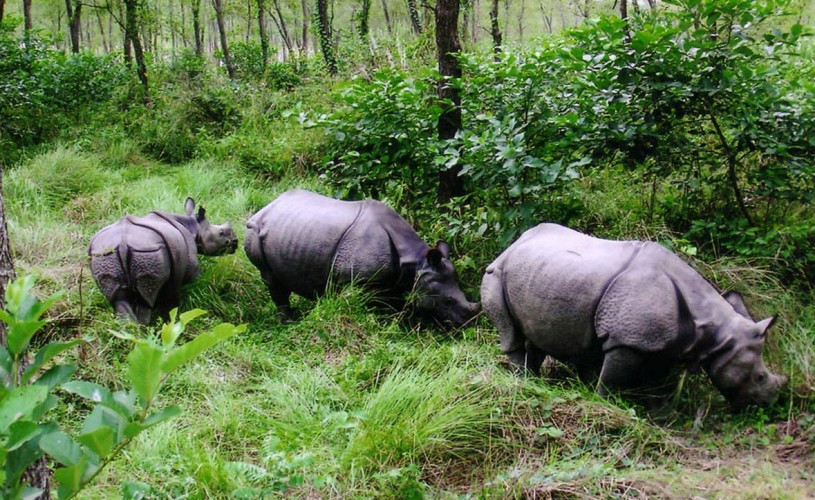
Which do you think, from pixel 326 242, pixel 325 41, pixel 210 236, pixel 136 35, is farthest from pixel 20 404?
pixel 325 41

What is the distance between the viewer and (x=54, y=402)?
1569 millimetres

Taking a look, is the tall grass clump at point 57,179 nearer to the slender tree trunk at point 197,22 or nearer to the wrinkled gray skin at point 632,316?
the wrinkled gray skin at point 632,316

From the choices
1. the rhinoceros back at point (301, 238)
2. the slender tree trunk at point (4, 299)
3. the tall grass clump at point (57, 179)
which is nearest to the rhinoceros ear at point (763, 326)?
the rhinoceros back at point (301, 238)

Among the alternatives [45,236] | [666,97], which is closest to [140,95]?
[45,236]

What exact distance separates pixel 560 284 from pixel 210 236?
3.88 meters

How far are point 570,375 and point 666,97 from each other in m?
2.36

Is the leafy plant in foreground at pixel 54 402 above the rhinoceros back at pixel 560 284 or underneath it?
above

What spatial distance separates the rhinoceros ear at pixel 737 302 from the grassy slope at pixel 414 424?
41cm

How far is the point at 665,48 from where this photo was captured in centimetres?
517

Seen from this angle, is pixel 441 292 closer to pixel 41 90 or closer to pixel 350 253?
pixel 350 253

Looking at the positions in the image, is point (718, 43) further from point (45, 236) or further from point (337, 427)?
→ point (45, 236)

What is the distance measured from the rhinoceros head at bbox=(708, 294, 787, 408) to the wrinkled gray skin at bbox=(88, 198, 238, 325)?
4260mm

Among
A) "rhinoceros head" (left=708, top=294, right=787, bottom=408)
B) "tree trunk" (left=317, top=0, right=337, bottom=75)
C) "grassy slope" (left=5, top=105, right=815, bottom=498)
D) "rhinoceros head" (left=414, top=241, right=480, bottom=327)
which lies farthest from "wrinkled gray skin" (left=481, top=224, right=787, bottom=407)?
"tree trunk" (left=317, top=0, right=337, bottom=75)

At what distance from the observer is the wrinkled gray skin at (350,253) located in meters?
5.61
